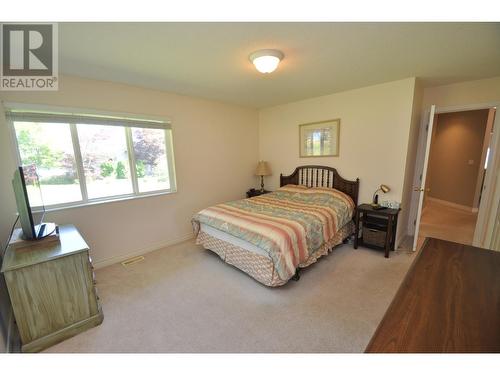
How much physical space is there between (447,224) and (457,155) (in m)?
2.18

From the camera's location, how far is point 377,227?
2.94 metres

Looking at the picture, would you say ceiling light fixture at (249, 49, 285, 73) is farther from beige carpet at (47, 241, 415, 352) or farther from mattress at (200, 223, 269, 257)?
beige carpet at (47, 241, 415, 352)

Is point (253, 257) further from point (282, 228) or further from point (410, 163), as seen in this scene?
point (410, 163)

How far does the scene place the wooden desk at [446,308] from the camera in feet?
2.23

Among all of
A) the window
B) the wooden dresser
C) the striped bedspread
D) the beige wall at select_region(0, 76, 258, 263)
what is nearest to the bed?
the striped bedspread

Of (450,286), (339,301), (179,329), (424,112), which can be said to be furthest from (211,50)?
(424,112)

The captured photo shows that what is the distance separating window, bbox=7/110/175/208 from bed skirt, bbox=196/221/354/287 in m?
1.18

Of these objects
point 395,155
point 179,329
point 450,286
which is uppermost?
point 395,155

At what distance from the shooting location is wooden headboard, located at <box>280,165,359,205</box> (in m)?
3.45

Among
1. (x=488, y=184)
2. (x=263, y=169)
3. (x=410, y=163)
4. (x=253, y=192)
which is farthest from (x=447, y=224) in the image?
(x=253, y=192)

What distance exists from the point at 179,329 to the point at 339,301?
4.89ft

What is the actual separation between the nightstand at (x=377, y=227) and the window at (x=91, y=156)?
9.63 feet
